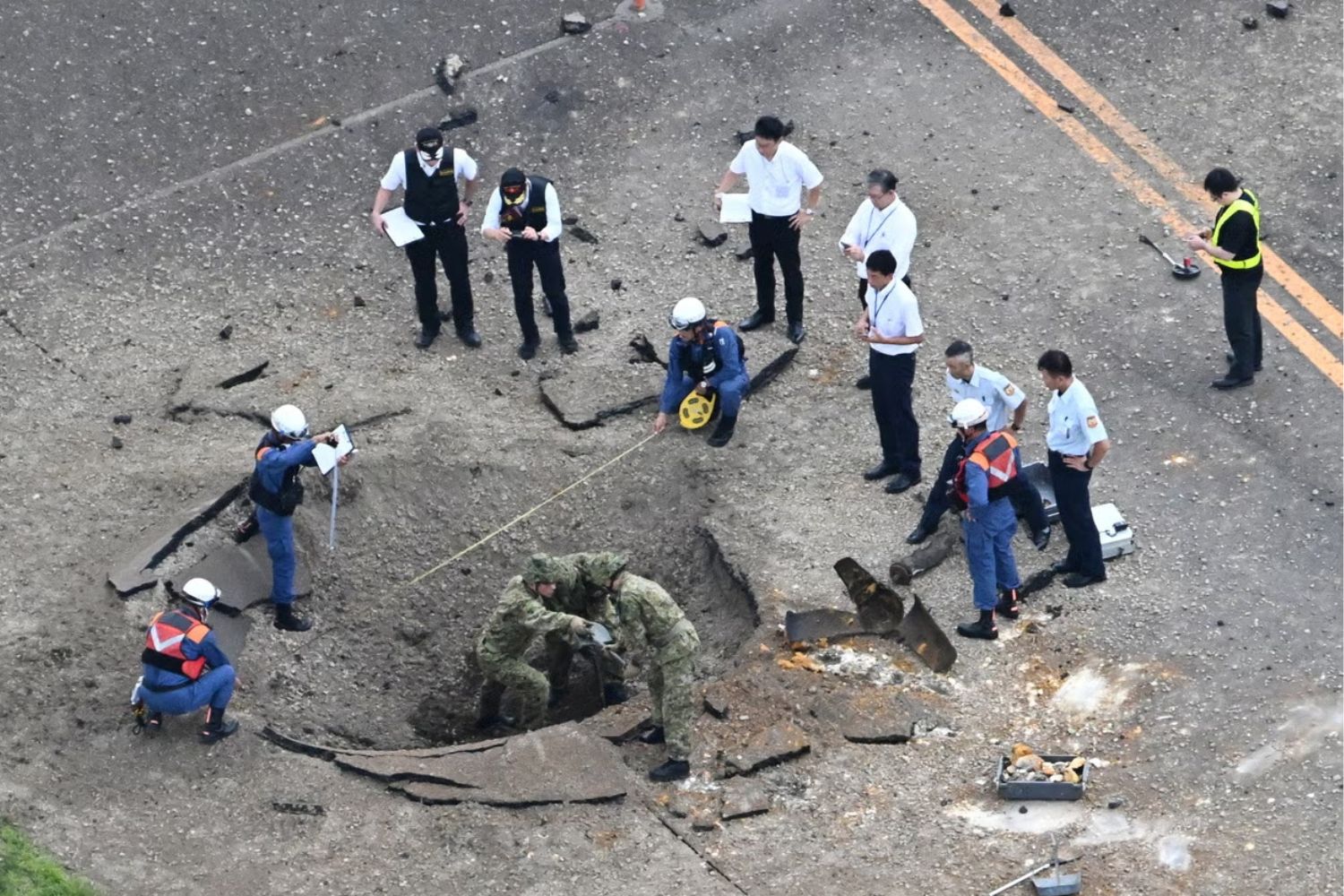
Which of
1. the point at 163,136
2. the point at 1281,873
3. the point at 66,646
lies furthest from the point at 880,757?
the point at 163,136

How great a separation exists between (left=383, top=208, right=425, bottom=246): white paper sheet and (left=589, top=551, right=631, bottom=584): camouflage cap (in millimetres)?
3338

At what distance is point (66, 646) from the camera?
1278 cm

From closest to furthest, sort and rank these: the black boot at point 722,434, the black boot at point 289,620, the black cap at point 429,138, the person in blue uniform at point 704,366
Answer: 1. the black boot at point 289,620
2. the person in blue uniform at point 704,366
3. the black boot at point 722,434
4. the black cap at point 429,138

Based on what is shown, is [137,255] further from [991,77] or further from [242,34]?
[991,77]

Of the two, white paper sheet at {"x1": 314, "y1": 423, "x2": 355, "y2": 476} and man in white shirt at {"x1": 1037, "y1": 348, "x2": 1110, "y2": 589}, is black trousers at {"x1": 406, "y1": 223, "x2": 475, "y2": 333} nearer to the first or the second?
white paper sheet at {"x1": 314, "y1": 423, "x2": 355, "y2": 476}

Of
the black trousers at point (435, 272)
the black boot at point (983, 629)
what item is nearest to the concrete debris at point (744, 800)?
the black boot at point (983, 629)

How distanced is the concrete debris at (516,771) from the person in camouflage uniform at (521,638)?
0.71 meters

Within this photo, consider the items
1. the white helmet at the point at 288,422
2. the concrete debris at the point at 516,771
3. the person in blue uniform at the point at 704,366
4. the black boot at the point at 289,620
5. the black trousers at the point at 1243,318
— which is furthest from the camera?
the black trousers at the point at 1243,318

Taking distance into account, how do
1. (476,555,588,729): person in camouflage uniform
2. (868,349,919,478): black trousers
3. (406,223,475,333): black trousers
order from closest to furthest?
(476,555,588,729): person in camouflage uniform < (868,349,919,478): black trousers < (406,223,475,333): black trousers

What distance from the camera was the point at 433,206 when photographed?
49.5ft

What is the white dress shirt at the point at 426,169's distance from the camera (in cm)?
1498

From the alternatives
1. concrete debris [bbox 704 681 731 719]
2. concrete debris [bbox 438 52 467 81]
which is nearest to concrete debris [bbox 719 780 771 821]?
concrete debris [bbox 704 681 731 719]

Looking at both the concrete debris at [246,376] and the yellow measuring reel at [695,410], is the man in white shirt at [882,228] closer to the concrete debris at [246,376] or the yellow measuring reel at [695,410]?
the yellow measuring reel at [695,410]

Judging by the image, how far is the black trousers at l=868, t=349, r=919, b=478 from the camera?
1390cm
